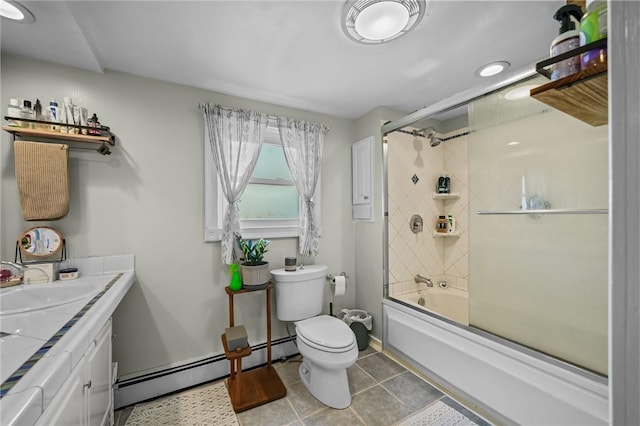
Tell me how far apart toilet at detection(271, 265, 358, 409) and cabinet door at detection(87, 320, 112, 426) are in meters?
1.06

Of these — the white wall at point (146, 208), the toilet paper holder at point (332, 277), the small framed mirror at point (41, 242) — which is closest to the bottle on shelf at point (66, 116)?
the white wall at point (146, 208)

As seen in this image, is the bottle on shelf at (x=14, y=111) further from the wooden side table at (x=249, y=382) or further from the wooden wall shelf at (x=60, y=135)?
the wooden side table at (x=249, y=382)

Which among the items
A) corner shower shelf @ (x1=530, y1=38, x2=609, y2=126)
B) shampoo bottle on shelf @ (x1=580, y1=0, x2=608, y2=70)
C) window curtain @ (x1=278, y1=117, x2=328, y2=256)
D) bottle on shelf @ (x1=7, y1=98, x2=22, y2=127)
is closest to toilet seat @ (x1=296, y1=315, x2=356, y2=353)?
window curtain @ (x1=278, y1=117, x2=328, y2=256)

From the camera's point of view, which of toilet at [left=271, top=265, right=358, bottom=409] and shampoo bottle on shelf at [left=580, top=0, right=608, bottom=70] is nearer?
shampoo bottle on shelf at [left=580, top=0, right=608, bottom=70]

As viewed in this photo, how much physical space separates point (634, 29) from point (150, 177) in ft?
7.18

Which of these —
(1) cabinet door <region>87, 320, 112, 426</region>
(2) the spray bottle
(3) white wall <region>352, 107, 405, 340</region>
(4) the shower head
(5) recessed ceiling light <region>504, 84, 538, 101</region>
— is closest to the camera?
(2) the spray bottle

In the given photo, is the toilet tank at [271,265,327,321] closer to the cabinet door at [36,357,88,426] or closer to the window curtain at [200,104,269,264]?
the window curtain at [200,104,269,264]

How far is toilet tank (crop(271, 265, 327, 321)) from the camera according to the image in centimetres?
203

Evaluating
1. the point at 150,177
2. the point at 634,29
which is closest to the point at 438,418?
the point at 634,29

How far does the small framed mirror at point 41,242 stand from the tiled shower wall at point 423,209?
2404mm

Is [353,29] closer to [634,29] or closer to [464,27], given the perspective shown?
[464,27]

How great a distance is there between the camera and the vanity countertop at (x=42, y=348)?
540 millimetres

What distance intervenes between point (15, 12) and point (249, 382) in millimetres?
2458

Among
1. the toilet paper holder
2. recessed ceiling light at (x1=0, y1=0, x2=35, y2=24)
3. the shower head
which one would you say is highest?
recessed ceiling light at (x1=0, y1=0, x2=35, y2=24)
